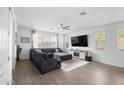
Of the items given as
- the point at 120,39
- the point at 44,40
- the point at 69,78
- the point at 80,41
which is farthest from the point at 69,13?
the point at 44,40

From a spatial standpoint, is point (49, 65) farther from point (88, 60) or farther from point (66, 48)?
point (66, 48)

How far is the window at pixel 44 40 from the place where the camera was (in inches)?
313

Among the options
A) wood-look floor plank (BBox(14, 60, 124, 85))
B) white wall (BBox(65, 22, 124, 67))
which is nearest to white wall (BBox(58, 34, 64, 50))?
white wall (BBox(65, 22, 124, 67))

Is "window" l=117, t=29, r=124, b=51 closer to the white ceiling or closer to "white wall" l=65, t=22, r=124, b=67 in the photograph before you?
"white wall" l=65, t=22, r=124, b=67

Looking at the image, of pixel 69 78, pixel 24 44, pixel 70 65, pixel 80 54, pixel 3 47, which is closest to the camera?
pixel 3 47

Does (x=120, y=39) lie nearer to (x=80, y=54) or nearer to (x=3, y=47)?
(x=80, y=54)

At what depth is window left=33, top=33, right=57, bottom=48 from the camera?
26.1 ft

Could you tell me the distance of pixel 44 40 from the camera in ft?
28.2

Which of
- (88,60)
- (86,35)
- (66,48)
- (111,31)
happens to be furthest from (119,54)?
(66,48)

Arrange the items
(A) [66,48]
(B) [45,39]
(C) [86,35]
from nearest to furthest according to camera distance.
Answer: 1. (C) [86,35]
2. (B) [45,39]
3. (A) [66,48]

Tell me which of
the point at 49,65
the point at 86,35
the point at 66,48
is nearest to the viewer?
the point at 49,65
